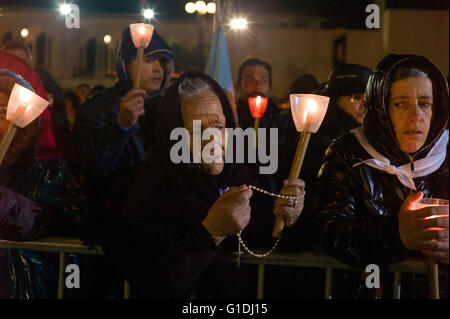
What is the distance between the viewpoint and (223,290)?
2.36 m

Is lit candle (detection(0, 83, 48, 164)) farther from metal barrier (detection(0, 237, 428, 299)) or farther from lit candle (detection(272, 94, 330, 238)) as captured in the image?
lit candle (detection(272, 94, 330, 238))

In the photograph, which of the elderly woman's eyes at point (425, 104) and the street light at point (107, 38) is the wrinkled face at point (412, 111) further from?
the street light at point (107, 38)

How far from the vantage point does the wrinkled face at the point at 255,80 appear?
452cm

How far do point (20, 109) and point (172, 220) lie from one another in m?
0.78

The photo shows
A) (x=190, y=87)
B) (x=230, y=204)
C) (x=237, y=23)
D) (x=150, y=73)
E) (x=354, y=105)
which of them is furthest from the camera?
(x=237, y=23)

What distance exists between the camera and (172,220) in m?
2.33

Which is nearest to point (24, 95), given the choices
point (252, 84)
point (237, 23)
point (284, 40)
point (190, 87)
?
point (190, 87)

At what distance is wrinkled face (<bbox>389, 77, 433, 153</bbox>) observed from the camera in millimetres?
2279

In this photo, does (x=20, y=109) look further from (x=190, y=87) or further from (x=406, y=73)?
(x=406, y=73)

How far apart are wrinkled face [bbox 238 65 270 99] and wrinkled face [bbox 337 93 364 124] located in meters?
1.34

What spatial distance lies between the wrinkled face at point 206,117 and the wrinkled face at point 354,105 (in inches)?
42.4

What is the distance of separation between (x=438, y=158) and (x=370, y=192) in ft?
1.13

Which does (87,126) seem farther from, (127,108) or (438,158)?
(438,158)
